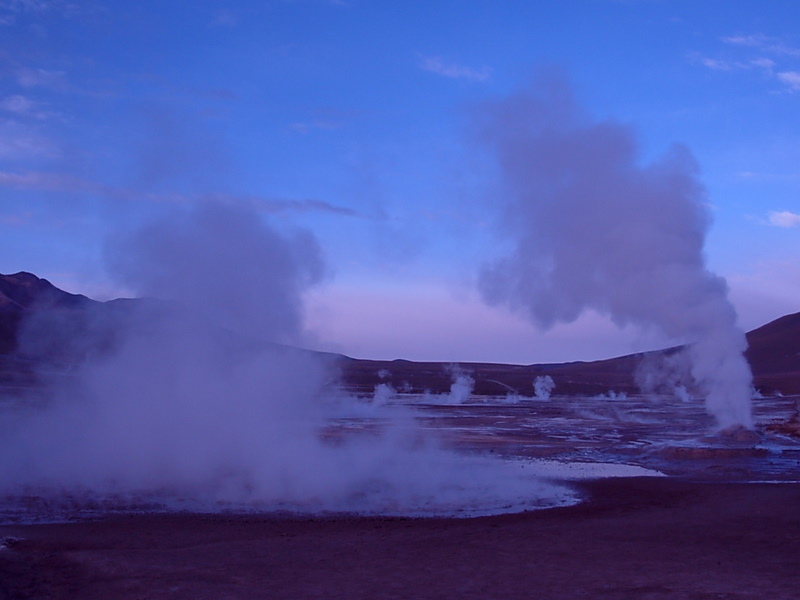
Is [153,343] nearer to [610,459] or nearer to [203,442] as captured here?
[203,442]

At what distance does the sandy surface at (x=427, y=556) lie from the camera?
9938mm

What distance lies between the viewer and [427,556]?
11.9m

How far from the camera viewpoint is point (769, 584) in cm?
980

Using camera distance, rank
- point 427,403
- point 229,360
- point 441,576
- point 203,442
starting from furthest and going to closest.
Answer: point 427,403 → point 229,360 → point 203,442 → point 441,576

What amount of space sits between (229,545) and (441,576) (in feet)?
14.2

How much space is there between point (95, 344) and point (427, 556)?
27483 millimetres

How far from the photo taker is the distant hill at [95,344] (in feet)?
122

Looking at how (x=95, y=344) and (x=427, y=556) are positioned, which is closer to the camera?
(x=427, y=556)

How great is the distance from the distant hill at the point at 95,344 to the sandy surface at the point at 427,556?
42.5 ft

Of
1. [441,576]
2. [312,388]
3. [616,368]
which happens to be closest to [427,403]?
[312,388]

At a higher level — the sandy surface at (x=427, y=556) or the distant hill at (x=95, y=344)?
the distant hill at (x=95, y=344)

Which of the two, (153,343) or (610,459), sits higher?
(153,343)

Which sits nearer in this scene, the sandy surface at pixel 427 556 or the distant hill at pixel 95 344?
the sandy surface at pixel 427 556

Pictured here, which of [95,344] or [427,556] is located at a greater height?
[95,344]
